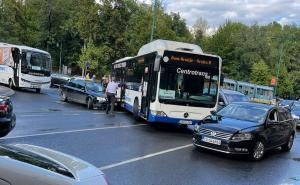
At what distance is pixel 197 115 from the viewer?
1738cm

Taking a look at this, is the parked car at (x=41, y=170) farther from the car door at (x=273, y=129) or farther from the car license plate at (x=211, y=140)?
the car door at (x=273, y=129)

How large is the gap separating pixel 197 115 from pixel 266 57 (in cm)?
7764

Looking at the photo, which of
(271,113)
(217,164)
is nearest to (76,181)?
(217,164)

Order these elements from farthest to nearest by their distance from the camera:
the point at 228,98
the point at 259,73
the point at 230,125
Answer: the point at 259,73, the point at 228,98, the point at 230,125

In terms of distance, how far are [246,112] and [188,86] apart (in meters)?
3.66

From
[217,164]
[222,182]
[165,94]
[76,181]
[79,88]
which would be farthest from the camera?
[79,88]

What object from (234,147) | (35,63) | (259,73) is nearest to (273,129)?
(234,147)

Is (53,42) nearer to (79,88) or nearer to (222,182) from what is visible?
(79,88)

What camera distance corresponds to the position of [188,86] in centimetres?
1730

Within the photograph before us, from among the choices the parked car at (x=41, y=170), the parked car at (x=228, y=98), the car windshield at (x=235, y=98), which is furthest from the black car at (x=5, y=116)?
the car windshield at (x=235, y=98)

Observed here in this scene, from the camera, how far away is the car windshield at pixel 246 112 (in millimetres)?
13562

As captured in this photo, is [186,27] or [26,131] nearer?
[26,131]

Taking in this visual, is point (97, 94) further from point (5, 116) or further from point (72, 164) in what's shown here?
point (72, 164)

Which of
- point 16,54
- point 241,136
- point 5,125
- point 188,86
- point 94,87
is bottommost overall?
point 241,136
